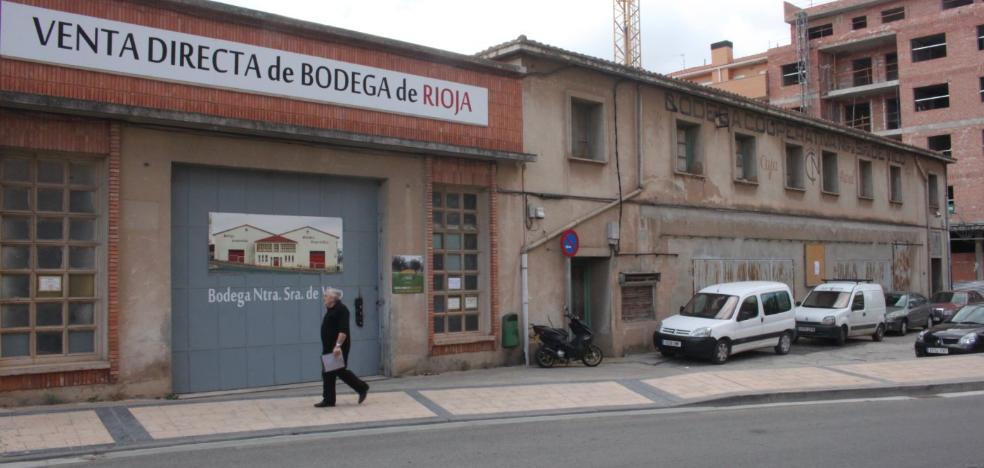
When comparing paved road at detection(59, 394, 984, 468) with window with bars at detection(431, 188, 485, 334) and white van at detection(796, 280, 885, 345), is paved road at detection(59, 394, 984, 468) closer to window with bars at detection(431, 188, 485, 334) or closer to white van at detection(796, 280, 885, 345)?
window with bars at detection(431, 188, 485, 334)

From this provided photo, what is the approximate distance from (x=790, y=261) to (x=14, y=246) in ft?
66.5

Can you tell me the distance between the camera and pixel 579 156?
17359 mm

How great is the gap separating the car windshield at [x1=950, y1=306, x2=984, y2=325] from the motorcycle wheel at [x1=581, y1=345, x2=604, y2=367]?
8.90 metres

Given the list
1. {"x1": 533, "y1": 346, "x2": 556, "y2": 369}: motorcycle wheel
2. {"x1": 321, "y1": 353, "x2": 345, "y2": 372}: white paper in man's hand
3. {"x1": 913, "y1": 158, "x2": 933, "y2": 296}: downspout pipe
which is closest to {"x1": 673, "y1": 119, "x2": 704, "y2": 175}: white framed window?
{"x1": 533, "y1": 346, "x2": 556, "y2": 369}: motorcycle wheel

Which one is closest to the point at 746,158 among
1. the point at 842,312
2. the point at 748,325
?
the point at 842,312

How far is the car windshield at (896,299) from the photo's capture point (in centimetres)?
2408

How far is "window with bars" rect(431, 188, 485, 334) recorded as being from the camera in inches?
571

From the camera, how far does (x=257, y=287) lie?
12266 millimetres

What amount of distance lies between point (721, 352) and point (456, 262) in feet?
20.0

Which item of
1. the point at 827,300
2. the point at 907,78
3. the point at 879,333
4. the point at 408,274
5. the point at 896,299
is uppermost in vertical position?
the point at 907,78

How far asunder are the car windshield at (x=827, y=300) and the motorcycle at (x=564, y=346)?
8.51 meters

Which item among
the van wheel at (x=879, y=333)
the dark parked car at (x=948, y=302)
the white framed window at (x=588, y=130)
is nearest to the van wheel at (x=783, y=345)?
the van wheel at (x=879, y=333)

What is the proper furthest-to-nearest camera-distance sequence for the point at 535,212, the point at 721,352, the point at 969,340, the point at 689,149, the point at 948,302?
→ the point at 948,302
the point at 689,149
the point at 969,340
the point at 721,352
the point at 535,212

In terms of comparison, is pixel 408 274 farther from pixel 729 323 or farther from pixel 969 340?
pixel 969 340
